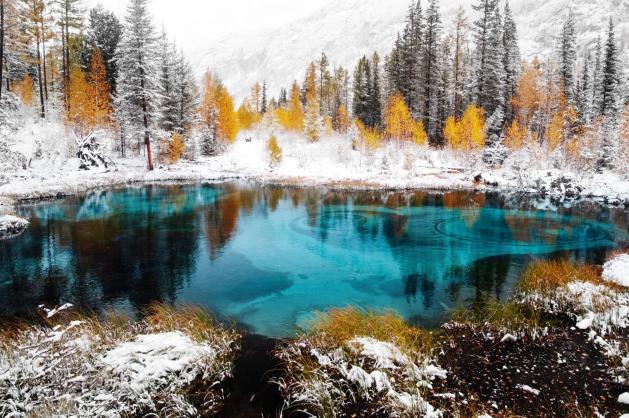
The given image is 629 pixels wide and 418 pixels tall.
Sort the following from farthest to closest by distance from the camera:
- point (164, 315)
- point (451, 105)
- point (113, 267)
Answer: point (451, 105), point (113, 267), point (164, 315)

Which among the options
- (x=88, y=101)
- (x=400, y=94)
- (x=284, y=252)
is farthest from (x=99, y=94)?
(x=284, y=252)

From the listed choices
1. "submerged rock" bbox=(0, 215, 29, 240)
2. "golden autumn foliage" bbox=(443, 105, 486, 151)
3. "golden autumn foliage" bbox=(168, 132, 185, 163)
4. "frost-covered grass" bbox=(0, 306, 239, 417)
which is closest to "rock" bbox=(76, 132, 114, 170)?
"golden autumn foliage" bbox=(168, 132, 185, 163)

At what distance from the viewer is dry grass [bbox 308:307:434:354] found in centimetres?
776

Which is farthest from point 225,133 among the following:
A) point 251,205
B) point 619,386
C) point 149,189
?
point 619,386

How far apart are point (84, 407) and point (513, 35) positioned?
199 feet

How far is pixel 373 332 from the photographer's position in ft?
26.7

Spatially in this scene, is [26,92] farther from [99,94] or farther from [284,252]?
[284,252]

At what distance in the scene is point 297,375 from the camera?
7.23 metres

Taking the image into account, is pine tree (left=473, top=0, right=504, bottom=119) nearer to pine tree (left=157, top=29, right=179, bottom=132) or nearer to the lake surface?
the lake surface

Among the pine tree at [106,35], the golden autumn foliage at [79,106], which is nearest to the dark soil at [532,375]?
the golden autumn foliage at [79,106]

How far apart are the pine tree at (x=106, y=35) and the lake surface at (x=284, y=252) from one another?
93.9ft

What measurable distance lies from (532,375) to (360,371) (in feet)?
10.1

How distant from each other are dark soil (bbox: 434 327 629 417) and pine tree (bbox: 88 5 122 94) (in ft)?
177

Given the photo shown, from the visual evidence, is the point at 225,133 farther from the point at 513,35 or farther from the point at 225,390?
the point at 225,390
